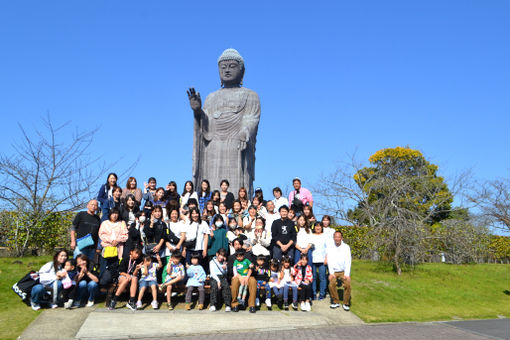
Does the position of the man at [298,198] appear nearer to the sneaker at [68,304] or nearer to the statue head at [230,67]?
the sneaker at [68,304]

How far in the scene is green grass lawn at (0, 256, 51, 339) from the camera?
590 cm

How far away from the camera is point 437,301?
9.66 m

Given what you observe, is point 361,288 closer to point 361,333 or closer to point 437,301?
point 437,301

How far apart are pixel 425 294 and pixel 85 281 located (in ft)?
24.6

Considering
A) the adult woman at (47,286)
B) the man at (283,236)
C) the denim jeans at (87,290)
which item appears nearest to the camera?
the adult woman at (47,286)

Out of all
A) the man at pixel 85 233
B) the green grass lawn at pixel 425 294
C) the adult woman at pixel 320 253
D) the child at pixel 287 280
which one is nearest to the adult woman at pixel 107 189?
the man at pixel 85 233

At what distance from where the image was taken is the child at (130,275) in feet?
23.1

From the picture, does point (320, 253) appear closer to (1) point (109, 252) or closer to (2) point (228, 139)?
(1) point (109, 252)

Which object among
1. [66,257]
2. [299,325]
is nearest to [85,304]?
[66,257]

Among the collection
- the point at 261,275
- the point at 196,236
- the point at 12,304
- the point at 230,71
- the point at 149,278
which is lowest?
the point at 12,304

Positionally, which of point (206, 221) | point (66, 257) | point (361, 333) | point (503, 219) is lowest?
point (361, 333)

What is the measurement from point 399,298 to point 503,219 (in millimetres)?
6347

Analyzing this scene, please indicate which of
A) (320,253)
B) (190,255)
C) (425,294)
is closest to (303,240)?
(320,253)

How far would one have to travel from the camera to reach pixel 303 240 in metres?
8.46
